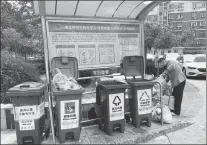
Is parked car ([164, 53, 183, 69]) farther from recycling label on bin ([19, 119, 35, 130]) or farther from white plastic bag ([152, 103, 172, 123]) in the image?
recycling label on bin ([19, 119, 35, 130])

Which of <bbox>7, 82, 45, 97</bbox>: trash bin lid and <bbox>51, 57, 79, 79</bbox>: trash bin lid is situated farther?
<bbox>51, 57, 79, 79</bbox>: trash bin lid

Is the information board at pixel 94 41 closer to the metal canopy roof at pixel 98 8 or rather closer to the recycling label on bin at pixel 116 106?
the metal canopy roof at pixel 98 8

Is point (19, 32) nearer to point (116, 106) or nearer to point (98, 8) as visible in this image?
point (98, 8)

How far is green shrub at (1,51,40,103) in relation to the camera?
5727 millimetres

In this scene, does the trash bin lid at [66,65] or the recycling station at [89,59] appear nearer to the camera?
the recycling station at [89,59]

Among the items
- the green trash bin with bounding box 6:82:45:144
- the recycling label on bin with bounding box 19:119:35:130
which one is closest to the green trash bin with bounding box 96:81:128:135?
the green trash bin with bounding box 6:82:45:144

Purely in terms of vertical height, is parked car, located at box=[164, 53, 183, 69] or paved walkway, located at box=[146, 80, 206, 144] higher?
parked car, located at box=[164, 53, 183, 69]

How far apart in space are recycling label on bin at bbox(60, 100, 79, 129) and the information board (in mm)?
1463

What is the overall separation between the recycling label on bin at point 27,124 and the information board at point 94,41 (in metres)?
1.63

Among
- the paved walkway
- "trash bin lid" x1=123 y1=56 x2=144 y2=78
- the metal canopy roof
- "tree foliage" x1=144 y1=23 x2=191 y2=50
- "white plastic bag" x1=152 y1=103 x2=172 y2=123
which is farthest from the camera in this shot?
"tree foliage" x1=144 y1=23 x2=191 y2=50

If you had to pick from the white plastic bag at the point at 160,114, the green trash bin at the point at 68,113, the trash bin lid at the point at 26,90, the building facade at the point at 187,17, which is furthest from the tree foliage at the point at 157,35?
the building facade at the point at 187,17

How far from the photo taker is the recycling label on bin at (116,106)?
13.5 feet

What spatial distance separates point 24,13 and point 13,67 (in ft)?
34.4

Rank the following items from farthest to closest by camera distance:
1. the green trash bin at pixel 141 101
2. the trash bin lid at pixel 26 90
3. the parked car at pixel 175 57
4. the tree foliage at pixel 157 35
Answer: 1. the tree foliage at pixel 157 35
2. the parked car at pixel 175 57
3. the green trash bin at pixel 141 101
4. the trash bin lid at pixel 26 90
